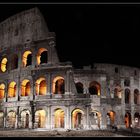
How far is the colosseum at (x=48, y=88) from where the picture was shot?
27.8m

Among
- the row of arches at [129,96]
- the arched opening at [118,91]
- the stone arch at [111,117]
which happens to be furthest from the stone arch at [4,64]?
the row of arches at [129,96]

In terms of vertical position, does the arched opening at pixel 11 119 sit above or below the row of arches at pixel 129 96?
below

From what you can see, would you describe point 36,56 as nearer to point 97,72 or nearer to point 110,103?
point 97,72

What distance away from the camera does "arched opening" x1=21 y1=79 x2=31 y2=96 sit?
30.5 metres

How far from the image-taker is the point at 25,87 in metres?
30.9

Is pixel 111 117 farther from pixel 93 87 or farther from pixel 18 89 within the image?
pixel 18 89

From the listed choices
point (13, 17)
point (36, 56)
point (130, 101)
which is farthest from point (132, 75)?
point (13, 17)

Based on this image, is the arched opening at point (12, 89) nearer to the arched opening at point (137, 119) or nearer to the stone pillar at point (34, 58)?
the stone pillar at point (34, 58)

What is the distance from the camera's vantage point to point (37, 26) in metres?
31.0

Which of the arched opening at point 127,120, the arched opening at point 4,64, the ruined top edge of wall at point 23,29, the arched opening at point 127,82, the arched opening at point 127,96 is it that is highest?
the ruined top edge of wall at point 23,29

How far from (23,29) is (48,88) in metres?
7.90

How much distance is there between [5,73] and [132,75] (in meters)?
16.3

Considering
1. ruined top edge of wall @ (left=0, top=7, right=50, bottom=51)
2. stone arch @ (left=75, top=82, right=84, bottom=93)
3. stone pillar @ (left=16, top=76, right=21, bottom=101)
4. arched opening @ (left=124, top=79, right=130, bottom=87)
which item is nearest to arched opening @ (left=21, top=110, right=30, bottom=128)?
stone pillar @ (left=16, top=76, right=21, bottom=101)

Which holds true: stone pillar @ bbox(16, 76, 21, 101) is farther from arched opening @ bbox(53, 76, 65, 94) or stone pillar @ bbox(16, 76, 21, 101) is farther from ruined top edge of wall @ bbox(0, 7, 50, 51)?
ruined top edge of wall @ bbox(0, 7, 50, 51)
